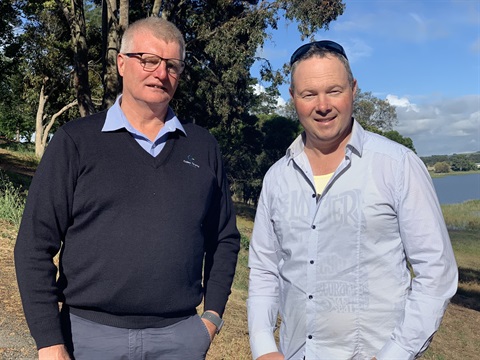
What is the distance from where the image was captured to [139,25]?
2656 millimetres

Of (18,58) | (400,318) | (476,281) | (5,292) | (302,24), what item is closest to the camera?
(400,318)

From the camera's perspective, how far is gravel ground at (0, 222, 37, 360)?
16.0ft

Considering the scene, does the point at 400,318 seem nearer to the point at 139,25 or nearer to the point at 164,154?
the point at 164,154

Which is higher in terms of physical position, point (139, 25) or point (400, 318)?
point (139, 25)

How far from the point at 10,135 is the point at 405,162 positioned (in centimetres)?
6323

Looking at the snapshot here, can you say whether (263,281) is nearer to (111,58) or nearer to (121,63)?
(121,63)

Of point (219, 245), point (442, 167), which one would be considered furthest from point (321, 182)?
point (442, 167)

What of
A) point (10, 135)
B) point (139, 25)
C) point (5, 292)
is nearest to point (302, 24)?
point (5, 292)

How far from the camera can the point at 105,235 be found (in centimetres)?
237

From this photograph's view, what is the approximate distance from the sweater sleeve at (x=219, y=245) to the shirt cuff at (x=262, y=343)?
18.3 inches

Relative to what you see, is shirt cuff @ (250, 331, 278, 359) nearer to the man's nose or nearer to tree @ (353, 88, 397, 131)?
the man's nose

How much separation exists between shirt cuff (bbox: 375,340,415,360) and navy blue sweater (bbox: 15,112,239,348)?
92 cm

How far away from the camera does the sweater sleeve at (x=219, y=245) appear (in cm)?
287

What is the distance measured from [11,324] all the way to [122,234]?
12.4 ft
